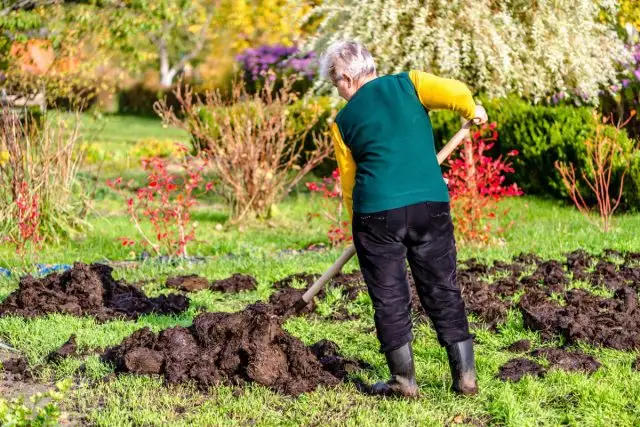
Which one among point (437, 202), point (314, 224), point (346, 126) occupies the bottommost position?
point (314, 224)

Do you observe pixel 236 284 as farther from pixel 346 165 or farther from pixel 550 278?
pixel 346 165

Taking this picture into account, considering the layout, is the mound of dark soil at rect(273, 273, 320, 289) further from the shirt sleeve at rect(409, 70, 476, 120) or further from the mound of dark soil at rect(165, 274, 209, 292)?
the shirt sleeve at rect(409, 70, 476, 120)

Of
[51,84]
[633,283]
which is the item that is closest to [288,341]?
[633,283]

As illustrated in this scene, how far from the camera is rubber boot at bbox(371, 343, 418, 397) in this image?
3914mm

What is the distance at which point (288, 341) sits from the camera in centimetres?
432

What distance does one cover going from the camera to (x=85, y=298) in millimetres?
5551

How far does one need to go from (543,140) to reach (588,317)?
5864 millimetres

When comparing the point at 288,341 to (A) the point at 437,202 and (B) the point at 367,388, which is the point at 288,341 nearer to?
(B) the point at 367,388

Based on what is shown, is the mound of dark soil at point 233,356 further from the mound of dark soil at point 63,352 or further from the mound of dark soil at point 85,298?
the mound of dark soil at point 85,298

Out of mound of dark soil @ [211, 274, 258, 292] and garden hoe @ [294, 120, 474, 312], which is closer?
garden hoe @ [294, 120, 474, 312]

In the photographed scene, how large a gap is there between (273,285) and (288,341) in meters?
1.90

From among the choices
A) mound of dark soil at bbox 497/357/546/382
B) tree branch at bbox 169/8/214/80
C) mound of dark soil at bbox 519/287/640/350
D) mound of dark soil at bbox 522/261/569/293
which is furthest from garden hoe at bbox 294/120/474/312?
tree branch at bbox 169/8/214/80

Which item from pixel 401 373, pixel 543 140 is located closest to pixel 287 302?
pixel 401 373

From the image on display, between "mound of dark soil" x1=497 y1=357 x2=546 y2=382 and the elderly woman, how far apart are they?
279mm
